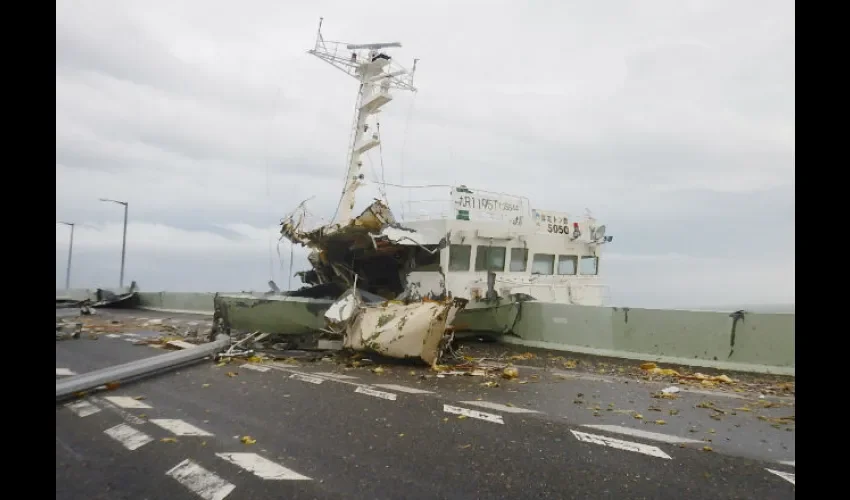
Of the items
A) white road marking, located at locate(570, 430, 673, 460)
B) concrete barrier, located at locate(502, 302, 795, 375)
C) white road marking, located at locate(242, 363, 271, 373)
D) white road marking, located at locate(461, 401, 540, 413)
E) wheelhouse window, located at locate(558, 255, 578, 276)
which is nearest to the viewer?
white road marking, located at locate(570, 430, 673, 460)

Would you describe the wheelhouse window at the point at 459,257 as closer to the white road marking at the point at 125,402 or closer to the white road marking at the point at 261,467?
the white road marking at the point at 125,402

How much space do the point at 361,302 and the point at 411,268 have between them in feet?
8.90

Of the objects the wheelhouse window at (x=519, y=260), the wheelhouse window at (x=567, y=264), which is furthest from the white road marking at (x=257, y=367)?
the wheelhouse window at (x=567, y=264)

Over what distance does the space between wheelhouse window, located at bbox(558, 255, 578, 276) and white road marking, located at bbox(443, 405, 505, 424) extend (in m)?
9.78

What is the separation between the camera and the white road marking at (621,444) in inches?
156

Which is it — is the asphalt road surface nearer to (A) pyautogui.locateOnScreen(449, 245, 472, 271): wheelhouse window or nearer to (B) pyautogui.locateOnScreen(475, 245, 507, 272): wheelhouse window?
(A) pyautogui.locateOnScreen(449, 245, 472, 271): wheelhouse window

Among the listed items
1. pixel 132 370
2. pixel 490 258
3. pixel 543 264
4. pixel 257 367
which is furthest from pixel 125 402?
pixel 543 264

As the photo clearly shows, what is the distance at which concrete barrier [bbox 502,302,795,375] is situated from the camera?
752cm

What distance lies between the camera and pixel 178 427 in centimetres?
472

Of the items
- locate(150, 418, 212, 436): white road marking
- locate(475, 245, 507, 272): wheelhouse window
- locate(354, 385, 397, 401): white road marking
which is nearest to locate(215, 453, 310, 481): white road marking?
locate(150, 418, 212, 436): white road marking

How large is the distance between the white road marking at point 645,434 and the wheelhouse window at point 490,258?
25.2 feet

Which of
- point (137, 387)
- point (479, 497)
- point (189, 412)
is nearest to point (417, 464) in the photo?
point (479, 497)
